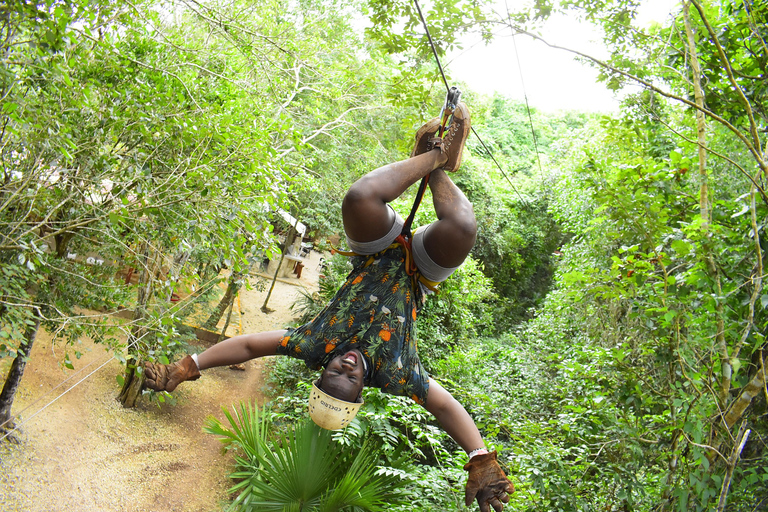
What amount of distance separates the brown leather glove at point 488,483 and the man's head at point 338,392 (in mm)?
488

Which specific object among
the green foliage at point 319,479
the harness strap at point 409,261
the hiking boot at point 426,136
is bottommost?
the green foliage at point 319,479

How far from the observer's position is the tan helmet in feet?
5.31

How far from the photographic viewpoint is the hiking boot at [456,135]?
1.81 meters

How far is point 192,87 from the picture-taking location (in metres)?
4.19

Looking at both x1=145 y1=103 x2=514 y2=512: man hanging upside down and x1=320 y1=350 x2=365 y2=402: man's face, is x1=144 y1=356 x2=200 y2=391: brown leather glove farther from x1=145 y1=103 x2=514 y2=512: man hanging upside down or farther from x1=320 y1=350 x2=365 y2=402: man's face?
x1=320 y1=350 x2=365 y2=402: man's face

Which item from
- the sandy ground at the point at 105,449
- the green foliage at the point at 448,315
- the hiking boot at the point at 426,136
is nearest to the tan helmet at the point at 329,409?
the hiking boot at the point at 426,136

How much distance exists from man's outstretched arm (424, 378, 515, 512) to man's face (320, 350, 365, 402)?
304mm

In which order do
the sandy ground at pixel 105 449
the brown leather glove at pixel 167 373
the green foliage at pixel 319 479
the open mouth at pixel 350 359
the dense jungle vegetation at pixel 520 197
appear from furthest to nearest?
the sandy ground at pixel 105 449
the green foliage at pixel 319 479
the dense jungle vegetation at pixel 520 197
the brown leather glove at pixel 167 373
the open mouth at pixel 350 359

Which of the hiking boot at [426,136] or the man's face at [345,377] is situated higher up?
the hiking boot at [426,136]

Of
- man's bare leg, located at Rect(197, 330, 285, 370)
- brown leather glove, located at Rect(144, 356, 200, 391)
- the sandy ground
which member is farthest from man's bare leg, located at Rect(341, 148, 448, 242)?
the sandy ground

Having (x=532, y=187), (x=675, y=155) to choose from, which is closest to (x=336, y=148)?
(x=532, y=187)

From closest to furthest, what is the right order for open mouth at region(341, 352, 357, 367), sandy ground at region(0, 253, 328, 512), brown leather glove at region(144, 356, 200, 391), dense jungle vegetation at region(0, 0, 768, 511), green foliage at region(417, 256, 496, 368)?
open mouth at region(341, 352, 357, 367) → brown leather glove at region(144, 356, 200, 391) → dense jungle vegetation at region(0, 0, 768, 511) → sandy ground at region(0, 253, 328, 512) → green foliage at region(417, 256, 496, 368)

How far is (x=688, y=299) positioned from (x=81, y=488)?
5167mm

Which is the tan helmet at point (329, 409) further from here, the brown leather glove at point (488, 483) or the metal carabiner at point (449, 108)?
the metal carabiner at point (449, 108)
